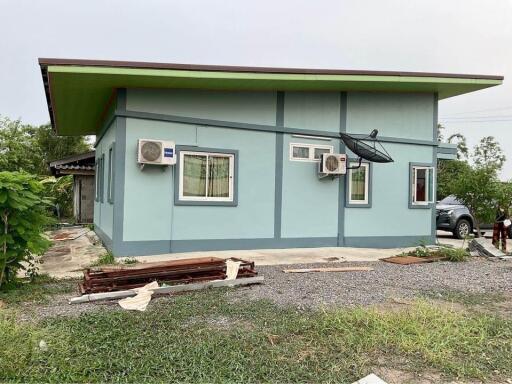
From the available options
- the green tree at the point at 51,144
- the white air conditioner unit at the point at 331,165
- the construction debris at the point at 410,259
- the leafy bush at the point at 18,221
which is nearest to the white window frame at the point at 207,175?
the white air conditioner unit at the point at 331,165

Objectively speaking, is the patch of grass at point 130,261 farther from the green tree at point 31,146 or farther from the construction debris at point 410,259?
the green tree at point 31,146

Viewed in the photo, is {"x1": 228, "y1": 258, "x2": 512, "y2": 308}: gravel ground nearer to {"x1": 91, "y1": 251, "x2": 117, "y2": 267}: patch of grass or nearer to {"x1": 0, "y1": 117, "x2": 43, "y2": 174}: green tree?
{"x1": 91, "y1": 251, "x2": 117, "y2": 267}: patch of grass

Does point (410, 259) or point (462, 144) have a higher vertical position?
point (462, 144)

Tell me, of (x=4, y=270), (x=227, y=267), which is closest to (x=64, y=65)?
(x=4, y=270)

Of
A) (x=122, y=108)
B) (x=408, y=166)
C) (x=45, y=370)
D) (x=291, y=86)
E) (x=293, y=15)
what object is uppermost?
(x=293, y=15)

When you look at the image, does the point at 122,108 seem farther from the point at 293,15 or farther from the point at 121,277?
the point at 293,15

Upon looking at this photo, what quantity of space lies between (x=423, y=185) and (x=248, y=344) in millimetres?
9072

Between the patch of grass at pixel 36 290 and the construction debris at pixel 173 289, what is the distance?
1.64ft

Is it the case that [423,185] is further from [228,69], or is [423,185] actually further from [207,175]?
[228,69]

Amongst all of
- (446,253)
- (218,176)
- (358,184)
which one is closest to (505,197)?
(446,253)

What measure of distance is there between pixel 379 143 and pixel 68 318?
8.48 m

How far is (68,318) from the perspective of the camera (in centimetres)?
427

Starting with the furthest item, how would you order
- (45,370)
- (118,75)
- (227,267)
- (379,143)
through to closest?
(379,143)
(118,75)
(227,267)
(45,370)

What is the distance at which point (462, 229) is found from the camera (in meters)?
14.4
